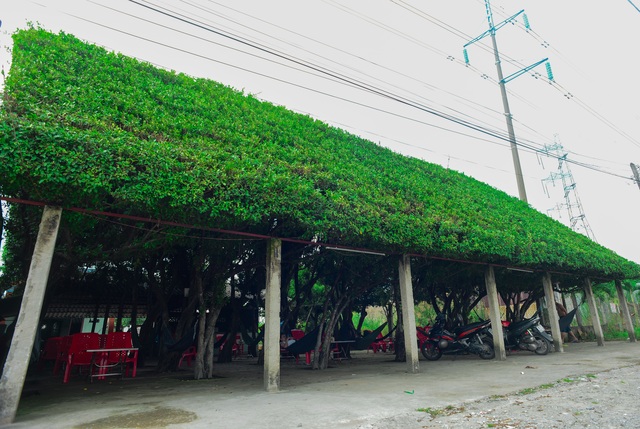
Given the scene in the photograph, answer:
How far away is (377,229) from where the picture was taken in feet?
20.7

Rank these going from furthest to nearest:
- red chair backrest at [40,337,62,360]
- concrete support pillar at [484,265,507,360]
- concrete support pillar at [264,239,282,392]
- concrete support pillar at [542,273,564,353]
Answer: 1. concrete support pillar at [542,273,564,353]
2. concrete support pillar at [484,265,507,360]
3. red chair backrest at [40,337,62,360]
4. concrete support pillar at [264,239,282,392]

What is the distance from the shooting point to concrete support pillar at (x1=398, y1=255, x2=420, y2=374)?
7285 millimetres

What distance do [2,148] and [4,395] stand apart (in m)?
2.41

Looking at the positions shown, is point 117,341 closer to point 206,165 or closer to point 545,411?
point 206,165

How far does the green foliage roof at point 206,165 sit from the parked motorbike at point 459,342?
2.06 meters

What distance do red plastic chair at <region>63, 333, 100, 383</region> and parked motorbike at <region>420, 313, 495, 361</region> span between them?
7.91 m

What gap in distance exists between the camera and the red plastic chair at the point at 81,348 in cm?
667

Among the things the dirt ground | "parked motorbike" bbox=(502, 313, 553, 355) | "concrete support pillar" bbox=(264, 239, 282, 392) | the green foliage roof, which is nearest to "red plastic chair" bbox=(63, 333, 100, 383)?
the dirt ground

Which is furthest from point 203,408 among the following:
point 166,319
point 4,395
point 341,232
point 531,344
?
point 531,344

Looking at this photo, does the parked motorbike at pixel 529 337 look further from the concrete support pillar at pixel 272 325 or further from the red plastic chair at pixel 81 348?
the red plastic chair at pixel 81 348

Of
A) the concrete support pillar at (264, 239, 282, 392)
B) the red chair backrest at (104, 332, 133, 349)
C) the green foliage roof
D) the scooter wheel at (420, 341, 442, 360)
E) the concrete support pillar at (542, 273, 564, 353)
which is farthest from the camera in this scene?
the concrete support pillar at (542, 273, 564, 353)

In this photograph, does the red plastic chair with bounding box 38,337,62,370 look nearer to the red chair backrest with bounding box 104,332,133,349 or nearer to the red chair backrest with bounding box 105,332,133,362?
the red chair backrest with bounding box 105,332,133,362

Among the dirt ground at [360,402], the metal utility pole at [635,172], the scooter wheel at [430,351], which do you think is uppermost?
the metal utility pole at [635,172]

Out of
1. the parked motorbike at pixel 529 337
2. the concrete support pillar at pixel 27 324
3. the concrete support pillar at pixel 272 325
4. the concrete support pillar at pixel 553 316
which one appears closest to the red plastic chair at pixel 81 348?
the concrete support pillar at pixel 27 324
